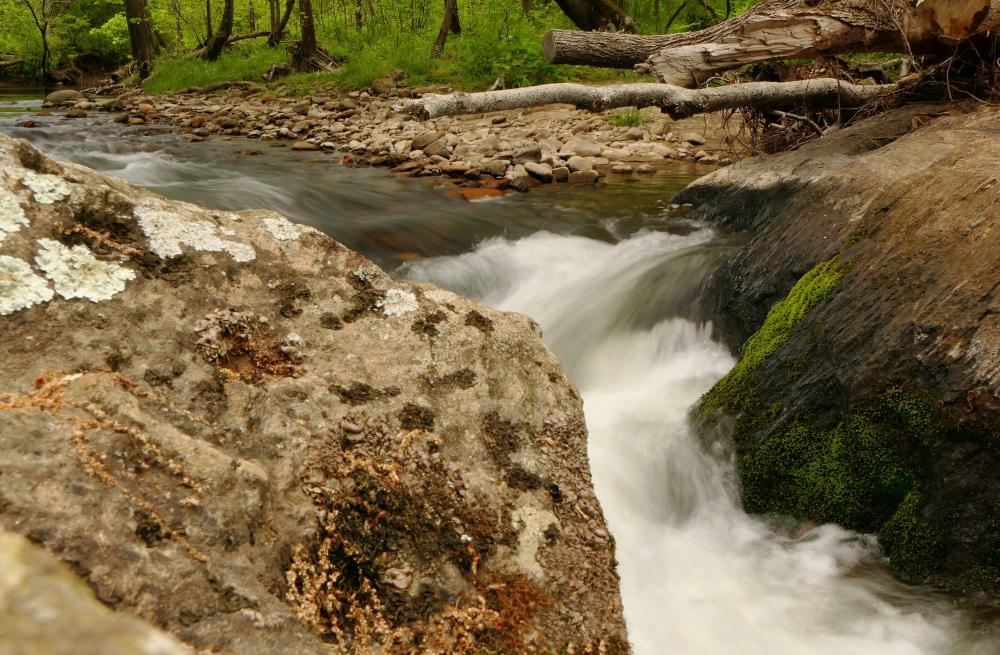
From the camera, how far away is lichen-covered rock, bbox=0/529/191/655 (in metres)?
1.02

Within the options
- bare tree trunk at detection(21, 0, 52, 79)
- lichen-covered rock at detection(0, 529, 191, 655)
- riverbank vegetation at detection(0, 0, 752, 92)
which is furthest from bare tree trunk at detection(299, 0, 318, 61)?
lichen-covered rock at detection(0, 529, 191, 655)

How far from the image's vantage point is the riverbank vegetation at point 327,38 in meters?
18.9

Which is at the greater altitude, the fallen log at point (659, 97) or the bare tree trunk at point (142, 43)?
the bare tree trunk at point (142, 43)

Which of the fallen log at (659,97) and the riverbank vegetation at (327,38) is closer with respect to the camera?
the fallen log at (659,97)

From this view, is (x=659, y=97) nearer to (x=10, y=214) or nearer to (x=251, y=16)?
(x=10, y=214)

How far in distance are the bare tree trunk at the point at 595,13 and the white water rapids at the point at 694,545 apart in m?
14.0

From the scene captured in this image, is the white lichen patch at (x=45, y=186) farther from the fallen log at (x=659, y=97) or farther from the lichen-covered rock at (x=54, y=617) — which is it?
the fallen log at (x=659, y=97)

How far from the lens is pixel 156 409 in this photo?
1.98 m

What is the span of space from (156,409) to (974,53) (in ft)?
25.3

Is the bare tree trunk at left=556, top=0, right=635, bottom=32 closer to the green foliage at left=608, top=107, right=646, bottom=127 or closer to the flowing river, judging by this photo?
the green foliage at left=608, top=107, right=646, bottom=127

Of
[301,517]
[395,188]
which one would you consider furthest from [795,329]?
[395,188]

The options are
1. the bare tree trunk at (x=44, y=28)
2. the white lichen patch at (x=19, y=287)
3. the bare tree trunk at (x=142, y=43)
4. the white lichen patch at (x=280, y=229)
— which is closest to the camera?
the white lichen patch at (x=19, y=287)

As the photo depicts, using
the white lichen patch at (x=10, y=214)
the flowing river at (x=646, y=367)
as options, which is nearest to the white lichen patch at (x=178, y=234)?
the white lichen patch at (x=10, y=214)

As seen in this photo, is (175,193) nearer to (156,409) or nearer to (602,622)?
(156,409)
